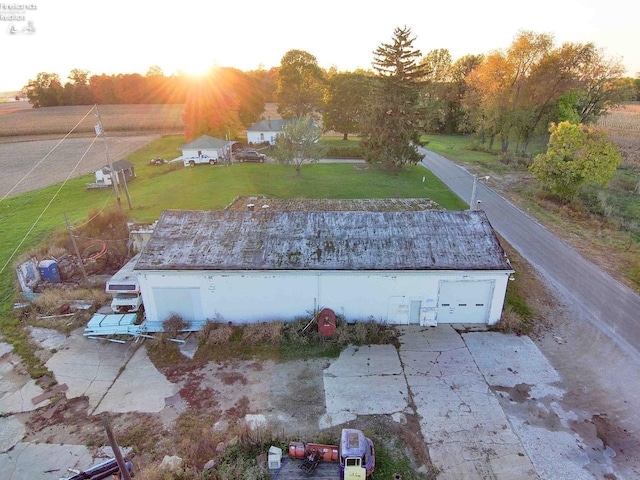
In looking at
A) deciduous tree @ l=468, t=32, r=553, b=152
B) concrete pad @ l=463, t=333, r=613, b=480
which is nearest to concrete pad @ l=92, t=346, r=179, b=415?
concrete pad @ l=463, t=333, r=613, b=480

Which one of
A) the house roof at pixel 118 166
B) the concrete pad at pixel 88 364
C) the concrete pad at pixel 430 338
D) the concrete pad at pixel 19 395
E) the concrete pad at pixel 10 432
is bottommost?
the concrete pad at pixel 10 432

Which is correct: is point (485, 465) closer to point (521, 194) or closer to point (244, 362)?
point (244, 362)

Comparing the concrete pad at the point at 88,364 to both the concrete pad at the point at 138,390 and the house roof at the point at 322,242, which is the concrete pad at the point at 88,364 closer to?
the concrete pad at the point at 138,390

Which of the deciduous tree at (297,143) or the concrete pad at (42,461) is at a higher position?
the deciduous tree at (297,143)

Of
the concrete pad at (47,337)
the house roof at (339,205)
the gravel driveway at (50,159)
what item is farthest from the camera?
the gravel driveway at (50,159)

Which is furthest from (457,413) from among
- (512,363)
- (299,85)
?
(299,85)

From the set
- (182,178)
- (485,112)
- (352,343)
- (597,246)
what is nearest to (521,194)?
(597,246)

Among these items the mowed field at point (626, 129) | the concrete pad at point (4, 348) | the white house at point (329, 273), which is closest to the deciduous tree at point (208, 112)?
the white house at point (329, 273)

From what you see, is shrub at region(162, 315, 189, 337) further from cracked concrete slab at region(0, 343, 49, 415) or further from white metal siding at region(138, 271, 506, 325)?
cracked concrete slab at region(0, 343, 49, 415)
